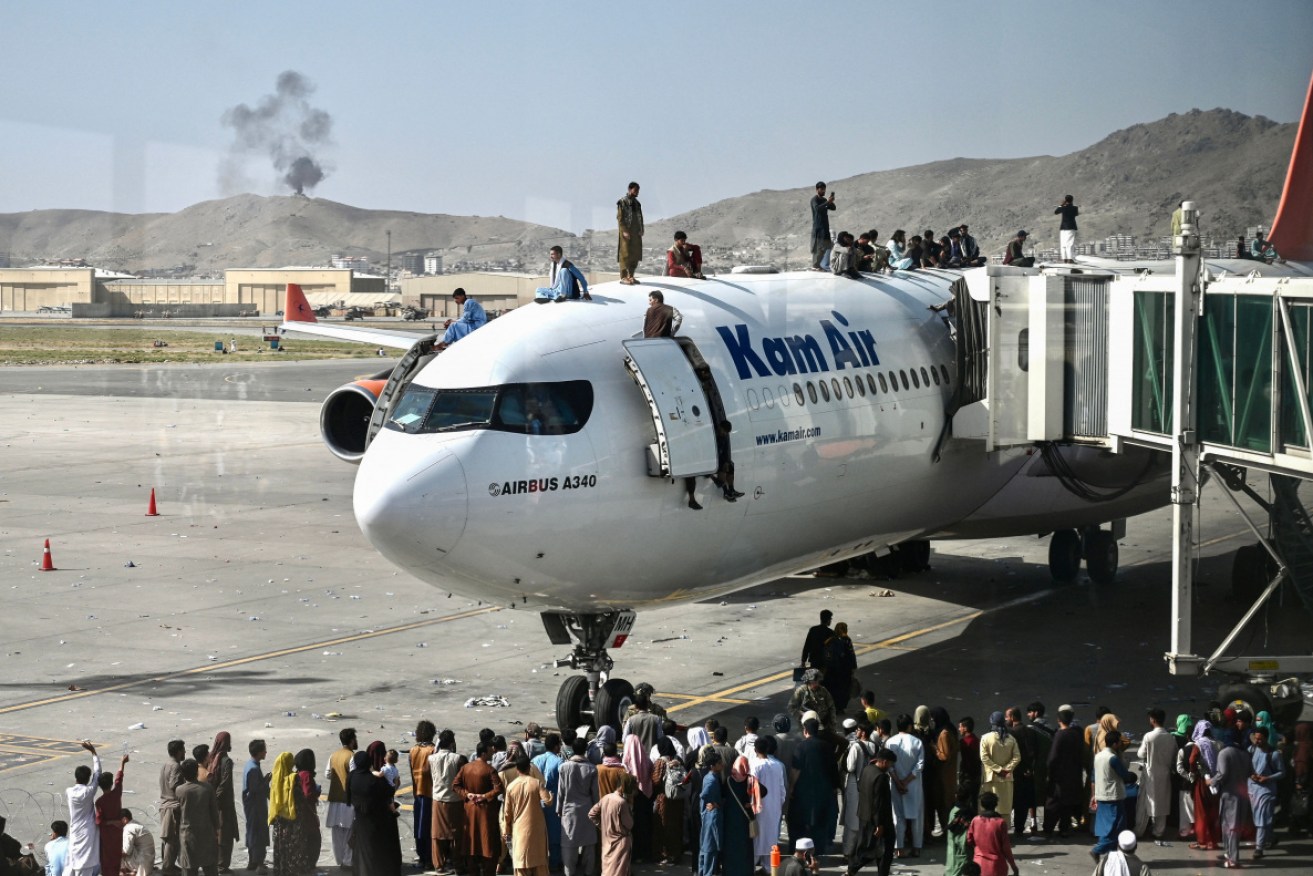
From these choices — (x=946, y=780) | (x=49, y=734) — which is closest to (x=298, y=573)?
(x=49, y=734)

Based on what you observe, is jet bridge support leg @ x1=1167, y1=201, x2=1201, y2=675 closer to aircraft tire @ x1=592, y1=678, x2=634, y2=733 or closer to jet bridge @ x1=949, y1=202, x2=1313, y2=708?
jet bridge @ x1=949, y1=202, x2=1313, y2=708

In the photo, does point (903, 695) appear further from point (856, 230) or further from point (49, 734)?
point (49, 734)

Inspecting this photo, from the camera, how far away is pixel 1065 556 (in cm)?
3133

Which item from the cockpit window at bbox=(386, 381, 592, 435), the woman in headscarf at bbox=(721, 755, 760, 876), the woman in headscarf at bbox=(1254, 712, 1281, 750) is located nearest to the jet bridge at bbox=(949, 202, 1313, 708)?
the woman in headscarf at bbox=(1254, 712, 1281, 750)

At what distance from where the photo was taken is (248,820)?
16188 millimetres

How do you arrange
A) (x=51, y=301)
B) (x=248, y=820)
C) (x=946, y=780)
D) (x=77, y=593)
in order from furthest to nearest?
1. (x=51, y=301)
2. (x=77, y=593)
3. (x=946, y=780)
4. (x=248, y=820)

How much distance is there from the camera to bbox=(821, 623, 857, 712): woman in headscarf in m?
21.2

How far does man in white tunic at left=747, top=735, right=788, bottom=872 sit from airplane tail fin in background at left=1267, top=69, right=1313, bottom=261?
8.32m

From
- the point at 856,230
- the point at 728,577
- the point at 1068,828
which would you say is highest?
the point at 856,230

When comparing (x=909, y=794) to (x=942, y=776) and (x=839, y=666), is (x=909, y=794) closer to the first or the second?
(x=942, y=776)

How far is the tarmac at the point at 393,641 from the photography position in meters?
20.7

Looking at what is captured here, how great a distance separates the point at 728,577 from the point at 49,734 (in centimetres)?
900

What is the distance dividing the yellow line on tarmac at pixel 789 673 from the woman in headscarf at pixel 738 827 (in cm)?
611

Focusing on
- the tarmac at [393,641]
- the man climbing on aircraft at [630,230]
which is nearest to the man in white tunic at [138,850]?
the tarmac at [393,641]
